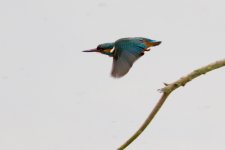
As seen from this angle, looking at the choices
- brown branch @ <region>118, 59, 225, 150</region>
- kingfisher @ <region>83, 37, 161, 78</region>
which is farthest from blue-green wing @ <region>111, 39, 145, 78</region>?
brown branch @ <region>118, 59, 225, 150</region>

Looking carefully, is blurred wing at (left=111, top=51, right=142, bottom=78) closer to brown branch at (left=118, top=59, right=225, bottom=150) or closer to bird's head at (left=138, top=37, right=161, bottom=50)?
bird's head at (left=138, top=37, right=161, bottom=50)

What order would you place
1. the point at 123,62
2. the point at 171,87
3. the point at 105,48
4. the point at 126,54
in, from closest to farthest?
the point at 171,87
the point at 123,62
the point at 126,54
the point at 105,48

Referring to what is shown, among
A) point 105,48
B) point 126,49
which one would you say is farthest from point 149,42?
point 105,48

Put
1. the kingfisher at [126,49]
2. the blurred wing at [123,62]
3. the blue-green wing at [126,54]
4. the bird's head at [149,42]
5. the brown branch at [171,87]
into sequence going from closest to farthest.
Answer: the brown branch at [171,87], the blurred wing at [123,62], the blue-green wing at [126,54], the kingfisher at [126,49], the bird's head at [149,42]

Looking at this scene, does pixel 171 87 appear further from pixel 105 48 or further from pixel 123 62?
pixel 105 48

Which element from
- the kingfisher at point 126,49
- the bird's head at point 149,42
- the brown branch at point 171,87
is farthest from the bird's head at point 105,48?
the brown branch at point 171,87

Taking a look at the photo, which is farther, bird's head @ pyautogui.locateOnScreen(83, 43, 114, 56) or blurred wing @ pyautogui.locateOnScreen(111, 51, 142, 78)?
bird's head @ pyautogui.locateOnScreen(83, 43, 114, 56)

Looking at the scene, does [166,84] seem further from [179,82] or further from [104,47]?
Answer: [104,47]

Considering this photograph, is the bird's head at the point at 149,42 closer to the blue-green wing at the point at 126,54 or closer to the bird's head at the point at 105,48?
the blue-green wing at the point at 126,54
